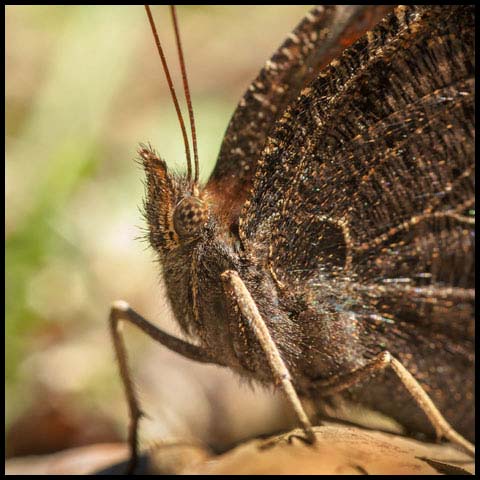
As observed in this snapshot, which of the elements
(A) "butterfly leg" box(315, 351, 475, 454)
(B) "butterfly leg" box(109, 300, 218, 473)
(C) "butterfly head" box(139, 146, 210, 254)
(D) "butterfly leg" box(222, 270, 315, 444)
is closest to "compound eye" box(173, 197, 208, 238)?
(C) "butterfly head" box(139, 146, 210, 254)

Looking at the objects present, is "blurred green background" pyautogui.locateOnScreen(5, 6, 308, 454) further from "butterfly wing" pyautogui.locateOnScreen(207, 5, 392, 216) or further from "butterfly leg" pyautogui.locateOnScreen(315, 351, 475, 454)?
"butterfly leg" pyautogui.locateOnScreen(315, 351, 475, 454)

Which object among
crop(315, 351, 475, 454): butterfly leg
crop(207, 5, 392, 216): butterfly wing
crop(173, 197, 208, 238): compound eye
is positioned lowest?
crop(315, 351, 475, 454): butterfly leg

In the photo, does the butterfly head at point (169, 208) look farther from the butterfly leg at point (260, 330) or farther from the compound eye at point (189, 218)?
the butterfly leg at point (260, 330)

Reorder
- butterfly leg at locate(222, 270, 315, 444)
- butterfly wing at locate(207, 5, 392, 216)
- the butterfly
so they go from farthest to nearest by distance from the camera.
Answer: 1. butterfly wing at locate(207, 5, 392, 216)
2. the butterfly
3. butterfly leg at locate(222, 270, 315, 444)

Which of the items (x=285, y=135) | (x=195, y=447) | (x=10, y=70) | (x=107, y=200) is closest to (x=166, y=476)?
(x=195, y=447)

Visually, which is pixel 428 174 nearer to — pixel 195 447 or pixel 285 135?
pixel 285 135

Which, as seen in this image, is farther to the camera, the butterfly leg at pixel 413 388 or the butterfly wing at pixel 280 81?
the butterfly wing at pixel 280 81

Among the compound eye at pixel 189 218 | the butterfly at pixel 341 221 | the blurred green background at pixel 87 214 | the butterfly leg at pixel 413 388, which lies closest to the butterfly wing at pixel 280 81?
the butterfly at pixel 341 221

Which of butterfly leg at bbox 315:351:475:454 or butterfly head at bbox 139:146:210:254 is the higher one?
butterfly head at bbox 139:146:210:254

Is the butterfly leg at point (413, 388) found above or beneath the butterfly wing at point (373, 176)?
beneath
